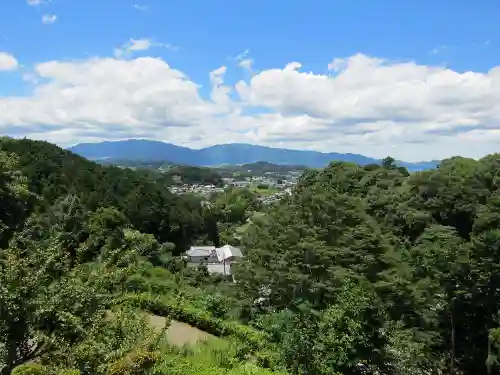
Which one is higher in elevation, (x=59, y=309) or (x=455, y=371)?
(x=59, y=309)

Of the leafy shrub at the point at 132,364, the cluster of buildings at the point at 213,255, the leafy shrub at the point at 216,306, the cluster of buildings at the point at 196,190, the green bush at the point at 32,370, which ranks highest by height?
the leafy shrub at the point at 132,364

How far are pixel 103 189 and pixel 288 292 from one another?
30281mm

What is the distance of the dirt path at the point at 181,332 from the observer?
11.4m

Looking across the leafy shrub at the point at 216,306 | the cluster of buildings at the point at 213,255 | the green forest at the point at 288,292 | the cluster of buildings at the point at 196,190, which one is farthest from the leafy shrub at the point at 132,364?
the cluster of buildings at the point at 196,190

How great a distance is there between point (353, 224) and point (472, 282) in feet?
15.2

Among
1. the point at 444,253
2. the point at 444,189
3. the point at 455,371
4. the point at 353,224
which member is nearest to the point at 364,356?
the point at 353,224

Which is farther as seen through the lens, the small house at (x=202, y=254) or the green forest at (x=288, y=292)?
the small house at (x=202, y=254)

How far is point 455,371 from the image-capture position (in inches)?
744

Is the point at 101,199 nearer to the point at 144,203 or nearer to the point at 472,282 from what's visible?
the point at 144,203

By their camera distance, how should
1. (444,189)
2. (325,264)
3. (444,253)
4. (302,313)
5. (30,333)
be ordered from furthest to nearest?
1. (444,189)
2. (444,253)
3. (325,264)
4. (302,313)
5. (30,333)

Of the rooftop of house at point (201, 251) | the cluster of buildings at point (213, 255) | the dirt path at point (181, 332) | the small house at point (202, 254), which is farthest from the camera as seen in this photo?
the rooftop of house at point (201, 251)

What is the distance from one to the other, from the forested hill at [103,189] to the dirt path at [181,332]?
2673 centimetres

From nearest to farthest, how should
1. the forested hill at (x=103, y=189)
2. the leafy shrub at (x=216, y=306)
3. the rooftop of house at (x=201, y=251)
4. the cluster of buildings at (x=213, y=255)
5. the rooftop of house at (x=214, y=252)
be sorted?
the leafy shrub at (x=216, y=306) < the forested hill at (x=103, y=189) < the cluster of buildings at (x=213, y=255) < the rooftop of house at (x=201, y=251) < the rooftop of house at (x=214, y=252)

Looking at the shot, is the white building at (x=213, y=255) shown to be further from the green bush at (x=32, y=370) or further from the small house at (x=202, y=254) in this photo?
the green bush at (x=32, y=370)
